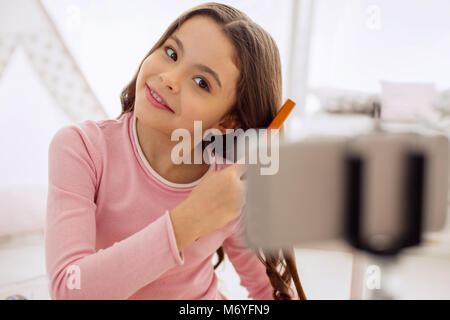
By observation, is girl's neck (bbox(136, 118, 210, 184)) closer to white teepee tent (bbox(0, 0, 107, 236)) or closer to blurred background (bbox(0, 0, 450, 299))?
blurred background (bbox(0, 0, 450, 299))

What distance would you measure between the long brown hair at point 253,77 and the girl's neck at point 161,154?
73 millimetres

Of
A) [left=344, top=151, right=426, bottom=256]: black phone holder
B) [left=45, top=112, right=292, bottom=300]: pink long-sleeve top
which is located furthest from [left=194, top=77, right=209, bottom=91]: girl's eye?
[left=344, top=151, right=426, bottom=256]: black phone holder

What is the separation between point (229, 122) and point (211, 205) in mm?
197

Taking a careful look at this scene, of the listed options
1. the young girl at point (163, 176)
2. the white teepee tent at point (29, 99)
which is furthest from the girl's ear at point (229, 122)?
the white teepee tent at point (29, 99)

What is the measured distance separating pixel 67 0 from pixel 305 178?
0.63 meters

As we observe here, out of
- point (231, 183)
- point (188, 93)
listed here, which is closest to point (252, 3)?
point (188, 93)

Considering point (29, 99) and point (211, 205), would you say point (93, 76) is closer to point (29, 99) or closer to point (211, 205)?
point (29, 99)

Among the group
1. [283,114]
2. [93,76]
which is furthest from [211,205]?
[93,76]

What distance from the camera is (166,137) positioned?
495 millimetres

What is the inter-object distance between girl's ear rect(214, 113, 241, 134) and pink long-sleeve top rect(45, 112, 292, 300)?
6cm

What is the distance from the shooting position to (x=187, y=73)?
0.42 m

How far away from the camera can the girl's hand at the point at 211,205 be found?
0.34 m

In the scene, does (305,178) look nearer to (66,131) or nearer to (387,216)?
(387,216)

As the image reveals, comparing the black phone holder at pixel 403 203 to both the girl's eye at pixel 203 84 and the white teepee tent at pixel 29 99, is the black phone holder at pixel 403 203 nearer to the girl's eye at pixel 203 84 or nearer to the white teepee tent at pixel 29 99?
the girl's eye at pixel 203 84
